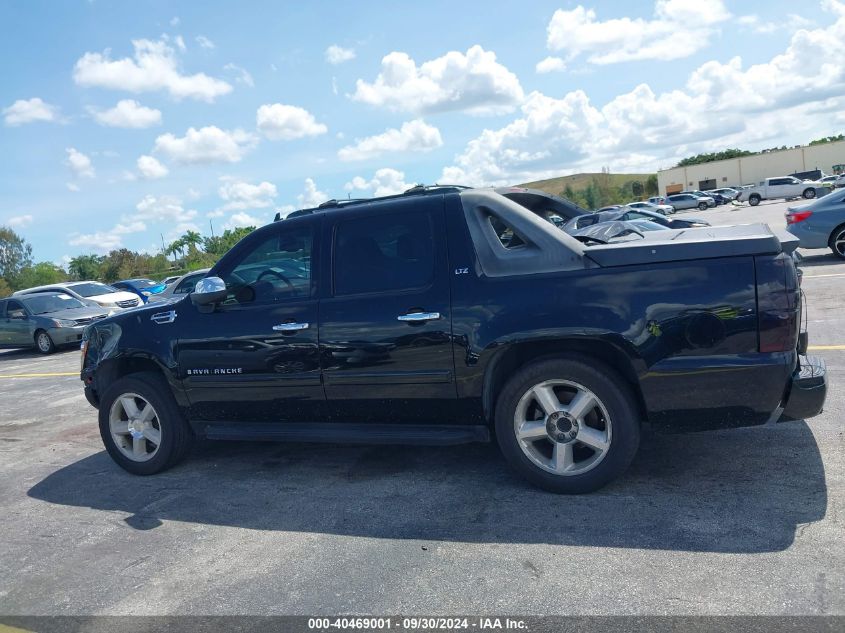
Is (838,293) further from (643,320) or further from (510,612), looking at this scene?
(510,612)

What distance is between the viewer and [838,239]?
13953 mm

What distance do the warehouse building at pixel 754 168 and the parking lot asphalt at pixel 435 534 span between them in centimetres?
8475

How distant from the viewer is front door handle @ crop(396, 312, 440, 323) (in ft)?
14.8

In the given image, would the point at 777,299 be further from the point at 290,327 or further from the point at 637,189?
the point at 637,189

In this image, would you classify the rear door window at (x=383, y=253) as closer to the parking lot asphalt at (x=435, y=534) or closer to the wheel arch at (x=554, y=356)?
the wheel arch at (x=554, y=356)

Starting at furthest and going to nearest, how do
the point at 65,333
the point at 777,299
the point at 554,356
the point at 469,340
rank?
the point at 65,333 < the point at 469,340 < the point at 554,356 < the point at 777,299

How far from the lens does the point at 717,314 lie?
3.95m

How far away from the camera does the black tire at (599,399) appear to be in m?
4.15

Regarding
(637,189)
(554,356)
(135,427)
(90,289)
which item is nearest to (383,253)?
(554,356)

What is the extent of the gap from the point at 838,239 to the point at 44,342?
56.4ft

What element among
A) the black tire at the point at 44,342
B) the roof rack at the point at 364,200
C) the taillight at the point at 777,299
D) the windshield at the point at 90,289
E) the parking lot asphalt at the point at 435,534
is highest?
the roof rack at the point at 364,200

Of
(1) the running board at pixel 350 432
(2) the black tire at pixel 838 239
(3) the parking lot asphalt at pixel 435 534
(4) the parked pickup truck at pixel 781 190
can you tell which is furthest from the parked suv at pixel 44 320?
(4) the parked pickup truck at pixel 781 190

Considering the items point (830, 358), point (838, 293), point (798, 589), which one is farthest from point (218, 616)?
point (838, 293)

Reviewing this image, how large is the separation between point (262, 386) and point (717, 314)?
299 centimetres
